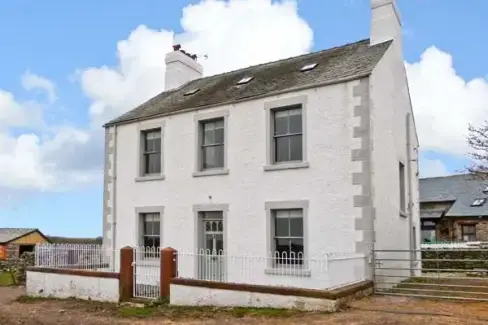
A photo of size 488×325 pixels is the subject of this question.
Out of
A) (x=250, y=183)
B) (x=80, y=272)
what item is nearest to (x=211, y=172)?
(x=250, y=183)

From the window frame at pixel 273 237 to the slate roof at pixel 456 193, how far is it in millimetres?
24047

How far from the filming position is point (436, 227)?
38.1 m

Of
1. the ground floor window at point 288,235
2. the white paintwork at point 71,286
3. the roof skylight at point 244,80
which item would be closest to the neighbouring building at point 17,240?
the white paintwork at point 71,286

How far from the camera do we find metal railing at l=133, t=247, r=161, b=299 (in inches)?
561

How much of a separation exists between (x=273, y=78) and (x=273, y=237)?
5.49m

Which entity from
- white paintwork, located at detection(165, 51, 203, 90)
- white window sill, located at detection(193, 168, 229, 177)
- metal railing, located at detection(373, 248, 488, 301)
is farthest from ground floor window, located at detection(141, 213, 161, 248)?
metal railing, located at detection(373, 248, 488, 301)

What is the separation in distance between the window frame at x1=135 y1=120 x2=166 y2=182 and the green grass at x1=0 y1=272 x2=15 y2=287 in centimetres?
773

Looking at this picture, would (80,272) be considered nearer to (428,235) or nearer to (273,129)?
(273,129)

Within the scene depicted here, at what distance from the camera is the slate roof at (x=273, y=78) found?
48.8ft

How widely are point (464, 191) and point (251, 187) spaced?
29.7 m

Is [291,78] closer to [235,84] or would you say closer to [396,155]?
[235,84]

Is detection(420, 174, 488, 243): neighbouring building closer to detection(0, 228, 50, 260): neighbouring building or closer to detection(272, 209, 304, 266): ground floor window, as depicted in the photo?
detection(272, 209, 304, 266): ground floor window

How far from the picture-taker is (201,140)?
1691 centimetres

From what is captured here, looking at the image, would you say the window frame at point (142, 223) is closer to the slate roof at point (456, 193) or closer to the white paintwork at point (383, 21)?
the white paintwork at point (383, 21)
